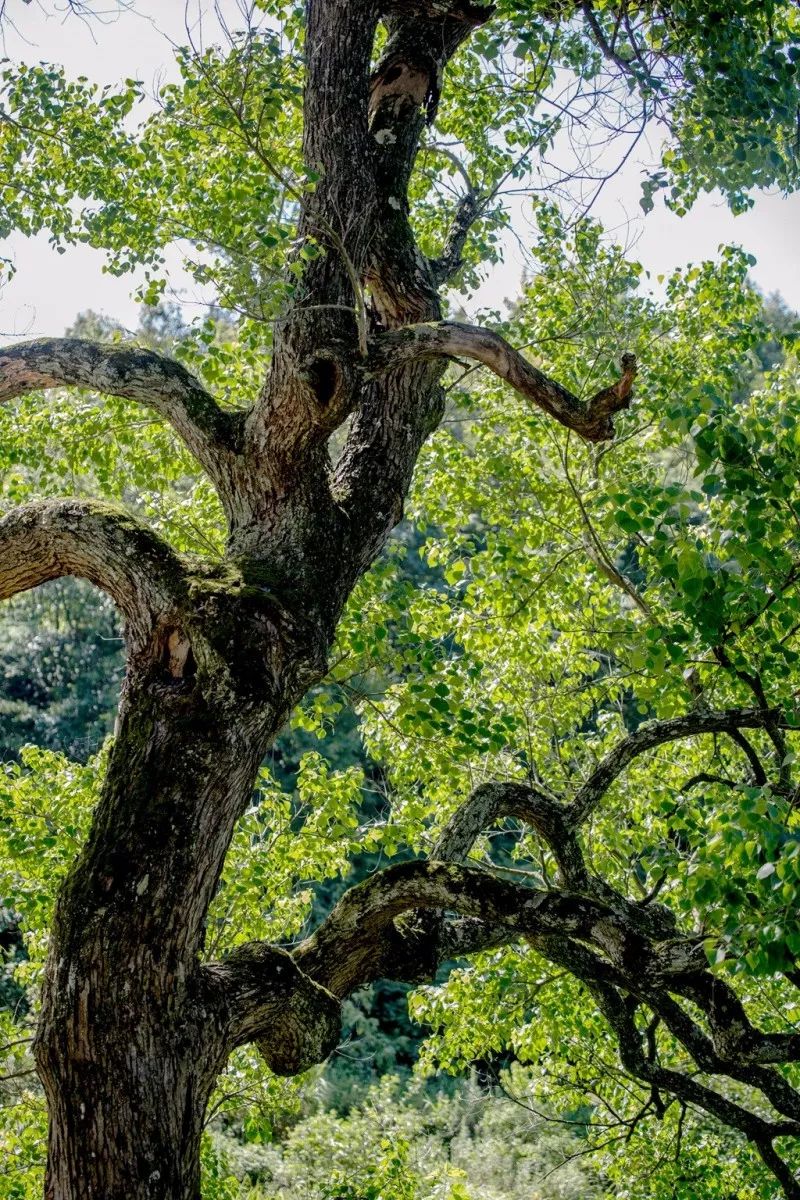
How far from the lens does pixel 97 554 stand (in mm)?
4121

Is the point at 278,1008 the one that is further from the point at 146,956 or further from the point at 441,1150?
the point at 441,1150

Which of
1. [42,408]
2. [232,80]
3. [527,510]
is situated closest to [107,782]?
[232,80]

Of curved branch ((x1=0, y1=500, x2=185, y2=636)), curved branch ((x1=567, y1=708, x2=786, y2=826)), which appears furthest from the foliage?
curved branch ((x1=0, y1=500, x2=185, y2=636))

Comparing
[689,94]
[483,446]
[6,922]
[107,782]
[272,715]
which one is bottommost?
[107,782]

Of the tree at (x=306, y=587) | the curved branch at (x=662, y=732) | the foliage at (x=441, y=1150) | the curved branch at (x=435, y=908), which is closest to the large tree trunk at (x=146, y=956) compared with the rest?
the tree at (x=306, y=587)

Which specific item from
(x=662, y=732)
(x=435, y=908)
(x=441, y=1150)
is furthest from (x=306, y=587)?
(x=441, y=1150)

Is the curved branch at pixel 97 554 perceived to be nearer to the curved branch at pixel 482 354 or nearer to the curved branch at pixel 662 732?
the curved branch at pixel 482 354

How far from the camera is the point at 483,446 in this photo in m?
8.55

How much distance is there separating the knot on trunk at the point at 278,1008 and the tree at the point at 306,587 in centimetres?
1

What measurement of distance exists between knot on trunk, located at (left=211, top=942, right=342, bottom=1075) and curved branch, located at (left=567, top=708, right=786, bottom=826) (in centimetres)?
159

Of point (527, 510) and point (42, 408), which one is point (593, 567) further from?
point (42, 408)

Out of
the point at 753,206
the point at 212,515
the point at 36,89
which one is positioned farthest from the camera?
the point at 212,515

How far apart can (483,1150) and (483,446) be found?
10.4m

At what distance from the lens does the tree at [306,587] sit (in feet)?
11.8
